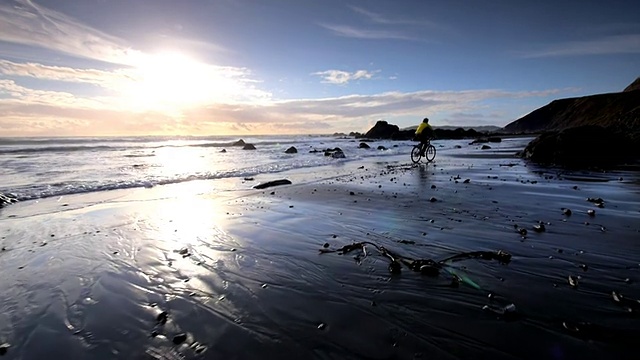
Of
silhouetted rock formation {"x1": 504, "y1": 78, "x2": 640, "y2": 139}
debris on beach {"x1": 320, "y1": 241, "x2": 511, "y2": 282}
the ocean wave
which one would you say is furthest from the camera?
silhouetted rock formation {"x1": 504, "y1": 78, "x2": 640, "y2": 139}

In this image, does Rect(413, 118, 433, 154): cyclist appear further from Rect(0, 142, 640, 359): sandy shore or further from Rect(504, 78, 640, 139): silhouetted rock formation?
Rect(0, 142, 640, 359): sandy shore

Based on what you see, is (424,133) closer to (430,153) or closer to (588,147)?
(430,153)

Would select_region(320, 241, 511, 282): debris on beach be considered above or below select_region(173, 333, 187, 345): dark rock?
above

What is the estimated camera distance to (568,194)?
31.7 ft

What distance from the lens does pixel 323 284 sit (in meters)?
4.44

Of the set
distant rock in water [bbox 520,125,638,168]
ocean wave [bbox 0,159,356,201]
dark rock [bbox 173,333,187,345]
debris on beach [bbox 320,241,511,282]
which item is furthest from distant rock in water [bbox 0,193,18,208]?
distant rock in water [bbox 520,125,638,168]

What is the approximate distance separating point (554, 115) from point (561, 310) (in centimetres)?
Result: 11393

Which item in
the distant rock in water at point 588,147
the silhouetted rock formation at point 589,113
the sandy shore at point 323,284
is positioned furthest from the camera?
the silhouetted rock formation at point 589,113

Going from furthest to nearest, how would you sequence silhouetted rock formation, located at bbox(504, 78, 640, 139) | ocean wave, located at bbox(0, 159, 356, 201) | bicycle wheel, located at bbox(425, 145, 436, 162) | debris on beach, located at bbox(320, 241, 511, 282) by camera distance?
silhouetted rock formation, located at bbox(504, 78, 640, 139) → bicycle wheel, located at bbox(425, 145, 436, 162) → ocean wave, located at bbox(0, 159, 356, 201) → debris on beach, located at bbox(320, 241, 511, 282)

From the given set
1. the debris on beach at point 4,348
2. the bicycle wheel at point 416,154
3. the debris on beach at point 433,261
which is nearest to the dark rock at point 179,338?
the debris on beach at point 4,348

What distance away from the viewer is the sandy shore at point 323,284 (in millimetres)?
3104

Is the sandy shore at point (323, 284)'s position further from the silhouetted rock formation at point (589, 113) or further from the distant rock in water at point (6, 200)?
the silhouetted rock formation at point (589, 113)

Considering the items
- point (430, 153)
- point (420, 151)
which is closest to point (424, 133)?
point (420, 151)

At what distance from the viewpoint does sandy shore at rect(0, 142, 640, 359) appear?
3104 millimetres
